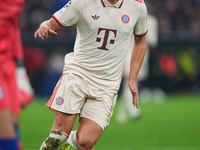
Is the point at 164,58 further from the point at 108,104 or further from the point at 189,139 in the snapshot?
the point at 108,104

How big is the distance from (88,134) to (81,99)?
0.38 metres

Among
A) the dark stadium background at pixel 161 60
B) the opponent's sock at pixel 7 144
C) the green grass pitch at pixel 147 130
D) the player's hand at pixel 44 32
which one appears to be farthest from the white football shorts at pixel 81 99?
the dark stadium background at pixel 161 60

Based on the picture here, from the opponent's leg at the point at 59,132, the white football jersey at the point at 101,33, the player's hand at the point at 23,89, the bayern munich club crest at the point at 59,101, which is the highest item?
the white football jersey at the point at 101,33

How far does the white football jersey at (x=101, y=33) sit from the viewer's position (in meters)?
5.68

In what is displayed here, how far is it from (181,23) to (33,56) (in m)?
6.04

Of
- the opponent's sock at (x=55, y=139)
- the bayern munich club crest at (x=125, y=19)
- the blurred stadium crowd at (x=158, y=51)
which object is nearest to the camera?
the opponent's sock at (x=55, y=139)

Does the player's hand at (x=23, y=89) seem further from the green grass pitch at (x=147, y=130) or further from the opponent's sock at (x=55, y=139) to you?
the green grass pitch at (x=147, y=130)

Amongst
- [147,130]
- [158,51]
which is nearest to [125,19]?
[147,130]

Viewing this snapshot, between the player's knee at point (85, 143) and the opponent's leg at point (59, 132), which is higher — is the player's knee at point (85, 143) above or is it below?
below

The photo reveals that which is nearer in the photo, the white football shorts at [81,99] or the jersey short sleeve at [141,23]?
the white football shorts at [81,99]

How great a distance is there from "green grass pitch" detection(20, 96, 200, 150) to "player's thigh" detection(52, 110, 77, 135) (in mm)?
2752

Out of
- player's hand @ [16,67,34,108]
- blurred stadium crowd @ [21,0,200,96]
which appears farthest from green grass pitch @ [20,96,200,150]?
player's hand @ [16,67,34,108]

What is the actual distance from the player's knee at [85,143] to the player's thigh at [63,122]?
0.55 ft

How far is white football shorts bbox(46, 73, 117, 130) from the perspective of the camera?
571cm
